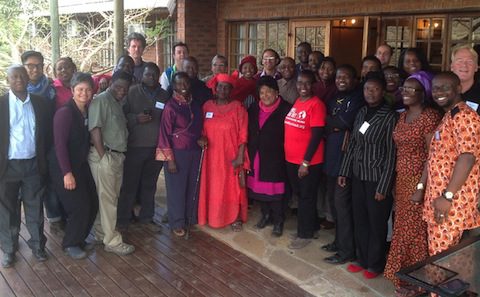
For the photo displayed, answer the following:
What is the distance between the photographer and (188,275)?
12.9 ft

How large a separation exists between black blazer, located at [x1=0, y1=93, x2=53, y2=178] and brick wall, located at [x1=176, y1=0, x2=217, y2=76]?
479 cm

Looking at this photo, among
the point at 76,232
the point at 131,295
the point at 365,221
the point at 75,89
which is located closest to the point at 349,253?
the point at 365,221

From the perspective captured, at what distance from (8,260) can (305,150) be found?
2.66 meters

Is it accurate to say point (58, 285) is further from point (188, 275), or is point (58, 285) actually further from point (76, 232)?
point (188, 275)

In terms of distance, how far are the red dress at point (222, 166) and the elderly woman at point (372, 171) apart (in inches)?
46.6

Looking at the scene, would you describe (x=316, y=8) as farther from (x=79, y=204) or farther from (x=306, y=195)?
(x=79, y=204)

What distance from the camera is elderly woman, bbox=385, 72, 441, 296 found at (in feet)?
10.7

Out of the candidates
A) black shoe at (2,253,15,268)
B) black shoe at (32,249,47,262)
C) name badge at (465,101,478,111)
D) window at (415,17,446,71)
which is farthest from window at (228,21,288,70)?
black shoe at (2,253,15,268)

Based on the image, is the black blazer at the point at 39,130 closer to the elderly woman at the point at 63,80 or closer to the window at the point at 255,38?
the elderly woman at the point at 63,80

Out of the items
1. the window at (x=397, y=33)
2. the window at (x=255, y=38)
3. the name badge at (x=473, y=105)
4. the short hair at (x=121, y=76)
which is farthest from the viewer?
the window at (x=255, y=38)

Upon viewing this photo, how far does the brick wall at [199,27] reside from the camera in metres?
8.50

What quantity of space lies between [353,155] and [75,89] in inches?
89.8

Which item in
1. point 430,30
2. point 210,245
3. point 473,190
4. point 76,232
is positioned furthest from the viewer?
point 430,30

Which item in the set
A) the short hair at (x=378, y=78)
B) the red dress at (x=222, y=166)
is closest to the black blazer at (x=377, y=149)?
the short hair at (x=378, y=78)
